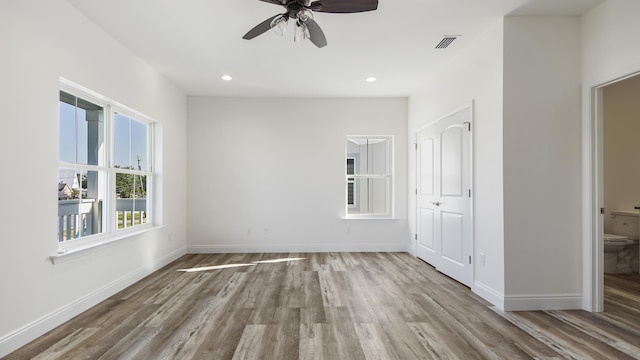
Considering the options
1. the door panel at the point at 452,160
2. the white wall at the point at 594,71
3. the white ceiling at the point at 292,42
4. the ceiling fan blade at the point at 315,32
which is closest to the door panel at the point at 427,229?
the door panel at the point at 452,160

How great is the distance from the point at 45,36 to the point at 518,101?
13.4ft

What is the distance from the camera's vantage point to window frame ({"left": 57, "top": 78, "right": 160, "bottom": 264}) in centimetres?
282

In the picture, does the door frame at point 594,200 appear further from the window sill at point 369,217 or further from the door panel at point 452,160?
the window sill at point 369,217

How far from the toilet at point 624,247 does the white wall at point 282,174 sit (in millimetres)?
2684

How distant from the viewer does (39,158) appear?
2428 millimetres

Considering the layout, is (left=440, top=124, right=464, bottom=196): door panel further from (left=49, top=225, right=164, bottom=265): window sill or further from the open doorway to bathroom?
(left=49, top=225, right=164, bottom=265): window sill

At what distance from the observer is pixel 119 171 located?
3717mm

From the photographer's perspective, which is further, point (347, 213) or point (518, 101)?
point (347, 213)

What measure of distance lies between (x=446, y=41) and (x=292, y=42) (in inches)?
66.1

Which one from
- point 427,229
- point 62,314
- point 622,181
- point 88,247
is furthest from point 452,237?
point 62,314

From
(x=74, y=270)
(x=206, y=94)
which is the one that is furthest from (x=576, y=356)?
(x=206, y=94)

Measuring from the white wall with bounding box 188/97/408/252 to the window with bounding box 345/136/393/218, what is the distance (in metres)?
0.17

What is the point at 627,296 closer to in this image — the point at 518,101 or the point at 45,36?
the point at 518,101

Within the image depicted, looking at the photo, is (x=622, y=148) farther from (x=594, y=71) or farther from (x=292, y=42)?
(x=292, y=42)
